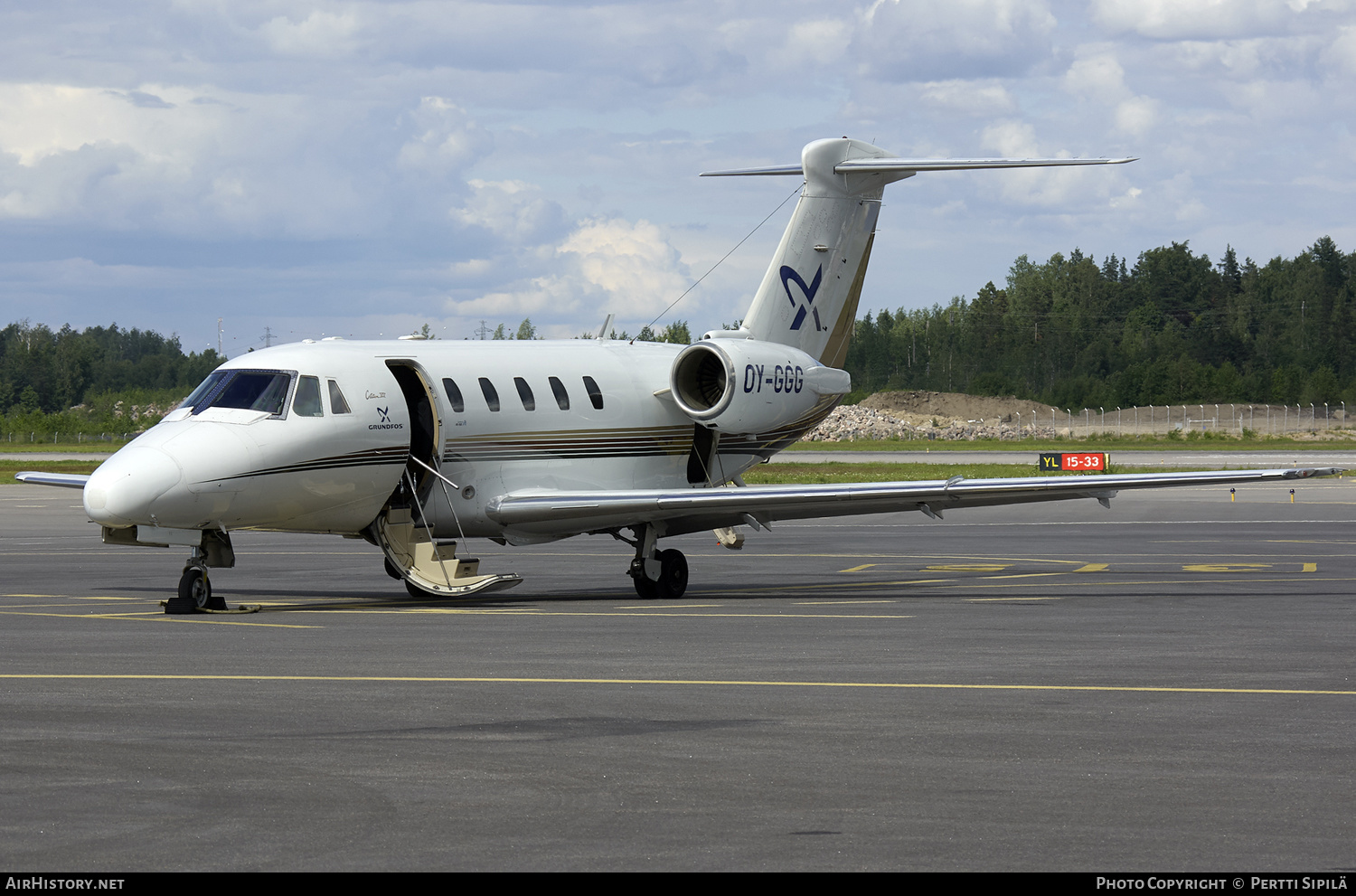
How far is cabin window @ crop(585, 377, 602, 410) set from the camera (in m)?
23.2

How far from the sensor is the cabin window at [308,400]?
19.6 m

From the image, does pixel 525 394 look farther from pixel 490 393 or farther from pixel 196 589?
pixel 196 589

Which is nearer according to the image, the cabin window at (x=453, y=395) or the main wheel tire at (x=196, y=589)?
the main wheel tire at (x=196, y=589)

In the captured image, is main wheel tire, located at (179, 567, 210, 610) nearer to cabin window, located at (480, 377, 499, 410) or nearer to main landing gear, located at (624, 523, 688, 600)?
cabin window, located at (480, 377, 499, 410)

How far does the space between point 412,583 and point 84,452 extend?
82.8m

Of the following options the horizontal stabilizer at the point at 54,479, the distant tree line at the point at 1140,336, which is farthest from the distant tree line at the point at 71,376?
the horizontal stabilizer at the point at 54,479

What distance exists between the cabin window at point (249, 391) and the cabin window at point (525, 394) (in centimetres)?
357

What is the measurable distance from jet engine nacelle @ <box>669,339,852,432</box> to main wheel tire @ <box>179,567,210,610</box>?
7883mm

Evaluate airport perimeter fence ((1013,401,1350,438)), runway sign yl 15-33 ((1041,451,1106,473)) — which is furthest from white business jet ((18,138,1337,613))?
airport perimeter fence ((1013,401,1350,438))

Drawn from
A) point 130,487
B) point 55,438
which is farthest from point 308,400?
point 55,438

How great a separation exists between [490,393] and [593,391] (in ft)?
6.65

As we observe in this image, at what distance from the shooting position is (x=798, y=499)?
67.7 ft

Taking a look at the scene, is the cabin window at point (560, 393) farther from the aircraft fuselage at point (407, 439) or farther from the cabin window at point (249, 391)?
the cabin window at point (249, 391)

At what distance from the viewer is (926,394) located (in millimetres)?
130000
